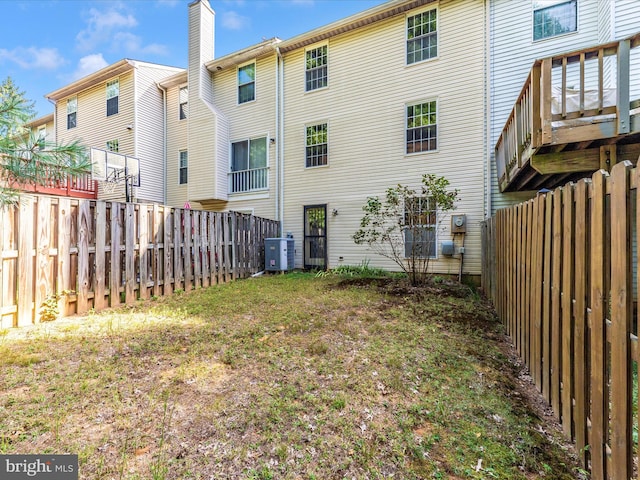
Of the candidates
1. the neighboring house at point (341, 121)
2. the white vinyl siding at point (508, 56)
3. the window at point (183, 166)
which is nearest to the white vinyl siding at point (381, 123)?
the neighboring house at point (341, 121)

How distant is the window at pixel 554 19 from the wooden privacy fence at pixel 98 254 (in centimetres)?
910

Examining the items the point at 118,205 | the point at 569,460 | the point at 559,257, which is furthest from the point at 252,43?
the point at 569,460

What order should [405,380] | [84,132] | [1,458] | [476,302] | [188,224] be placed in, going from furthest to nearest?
[84,132] → [188,224] → [476,302] → [405,380] → [1,458]

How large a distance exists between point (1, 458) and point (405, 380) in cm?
256

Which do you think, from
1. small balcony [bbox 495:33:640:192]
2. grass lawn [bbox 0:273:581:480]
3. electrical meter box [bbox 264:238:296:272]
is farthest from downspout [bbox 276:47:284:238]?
small balcony [bbox 495:33:640:192]

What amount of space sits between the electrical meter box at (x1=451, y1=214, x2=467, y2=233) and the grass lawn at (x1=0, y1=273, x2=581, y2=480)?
437 cm

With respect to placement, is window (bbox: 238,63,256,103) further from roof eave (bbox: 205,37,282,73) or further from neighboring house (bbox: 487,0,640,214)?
neighboring house (bbox: 487,0,640,214)

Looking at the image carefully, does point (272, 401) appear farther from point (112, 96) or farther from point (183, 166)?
point (112, 96)

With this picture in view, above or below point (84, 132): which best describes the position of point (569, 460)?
below

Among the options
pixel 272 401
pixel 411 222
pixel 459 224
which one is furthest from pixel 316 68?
pixel 272 401

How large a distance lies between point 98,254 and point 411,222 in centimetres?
594

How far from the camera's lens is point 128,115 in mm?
12805

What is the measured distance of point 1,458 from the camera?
157 centimetres

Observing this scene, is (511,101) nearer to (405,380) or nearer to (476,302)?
(476,302)
